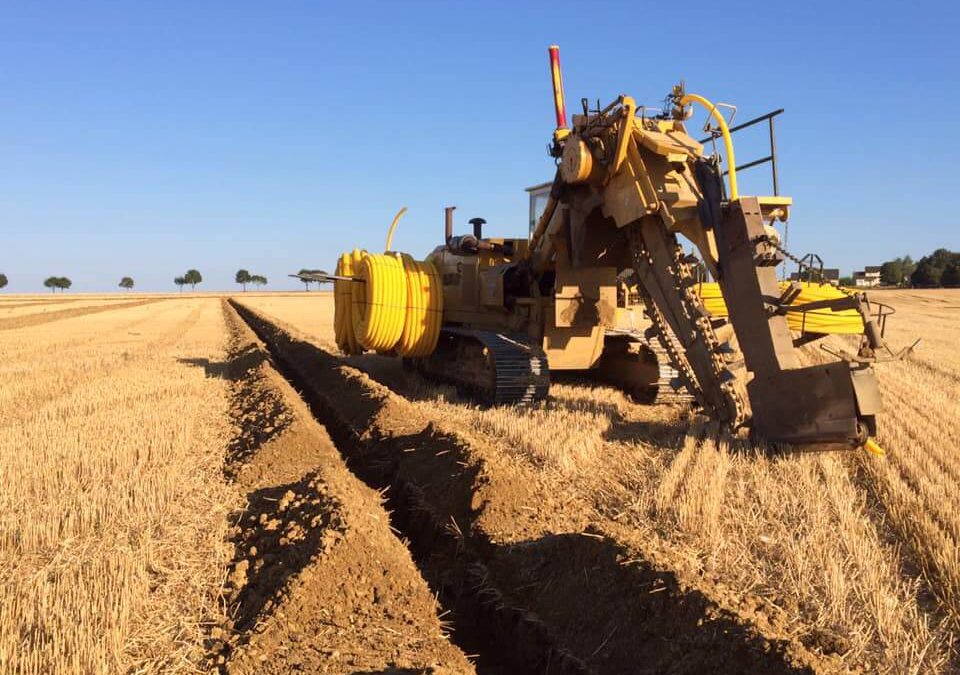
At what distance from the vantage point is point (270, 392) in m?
10.3

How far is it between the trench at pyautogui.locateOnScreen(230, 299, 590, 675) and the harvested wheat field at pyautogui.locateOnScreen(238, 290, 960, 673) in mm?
35

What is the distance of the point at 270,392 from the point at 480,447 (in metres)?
4.64

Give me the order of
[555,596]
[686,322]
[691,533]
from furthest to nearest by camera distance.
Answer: [686,322] → [691,533] → [555,596]

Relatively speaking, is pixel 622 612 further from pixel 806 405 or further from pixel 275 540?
pixel 806 405

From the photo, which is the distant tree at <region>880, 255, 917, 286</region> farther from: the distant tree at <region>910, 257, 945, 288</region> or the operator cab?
the operator cab

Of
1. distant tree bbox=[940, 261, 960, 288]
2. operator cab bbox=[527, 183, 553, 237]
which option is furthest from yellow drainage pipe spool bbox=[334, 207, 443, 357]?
distant tree bbox=[940, 261, 960, 288]

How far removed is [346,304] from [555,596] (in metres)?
8.92

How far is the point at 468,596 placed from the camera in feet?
15.5

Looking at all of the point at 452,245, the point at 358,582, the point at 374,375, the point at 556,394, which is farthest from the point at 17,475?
the point at 374,375

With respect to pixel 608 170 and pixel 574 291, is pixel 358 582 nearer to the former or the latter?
pixel 608 170

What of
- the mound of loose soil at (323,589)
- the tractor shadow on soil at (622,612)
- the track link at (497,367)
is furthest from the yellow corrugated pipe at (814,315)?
the mound of loose soil at (323,589)

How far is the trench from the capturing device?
4.00 meters

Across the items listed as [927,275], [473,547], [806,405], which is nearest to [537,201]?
[806,405]

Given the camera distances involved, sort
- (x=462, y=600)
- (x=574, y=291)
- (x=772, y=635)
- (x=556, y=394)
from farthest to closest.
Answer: (x=556, y=394)
(x=574, y=291)
(x=462, y=600)
(x=772, y=635)
